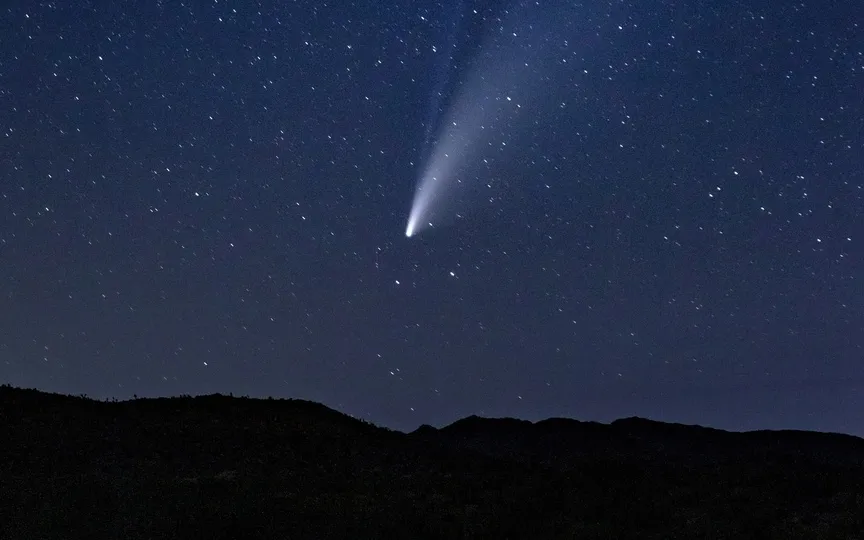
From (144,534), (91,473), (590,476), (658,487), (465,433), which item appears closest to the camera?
(144,534)

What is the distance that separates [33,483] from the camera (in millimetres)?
17266

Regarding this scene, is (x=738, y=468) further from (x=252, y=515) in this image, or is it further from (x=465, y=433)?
(x=465, y=433)

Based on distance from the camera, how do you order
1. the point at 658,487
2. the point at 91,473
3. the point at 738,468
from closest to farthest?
the point at 91,473 < the point at 658,487 < the point at 738,468

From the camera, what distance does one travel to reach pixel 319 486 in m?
19.2

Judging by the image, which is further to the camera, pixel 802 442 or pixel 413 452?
pixel 802 442

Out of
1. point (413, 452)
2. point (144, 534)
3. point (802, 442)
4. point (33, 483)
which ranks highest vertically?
point (802, 442)

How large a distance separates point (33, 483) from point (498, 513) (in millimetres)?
10619

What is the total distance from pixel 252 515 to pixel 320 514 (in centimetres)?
148

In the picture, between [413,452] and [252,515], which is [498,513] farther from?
[413,452]

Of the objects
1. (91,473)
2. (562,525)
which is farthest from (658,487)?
(91,473)

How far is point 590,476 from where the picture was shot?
21.4 m

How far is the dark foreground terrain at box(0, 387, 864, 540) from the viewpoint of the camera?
1574 cm

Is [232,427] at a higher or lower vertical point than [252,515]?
higher

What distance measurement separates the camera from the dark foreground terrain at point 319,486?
1574 cm
